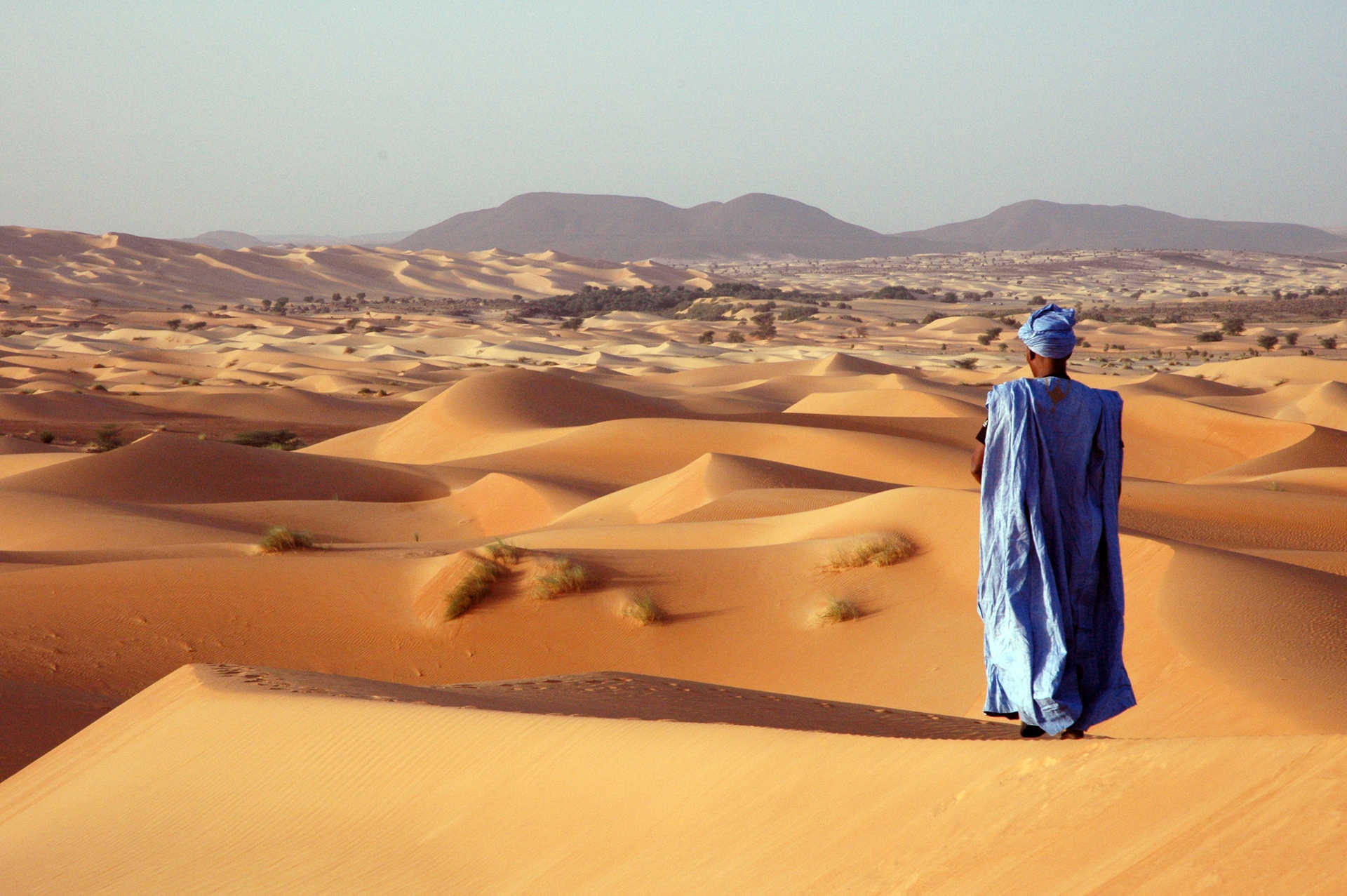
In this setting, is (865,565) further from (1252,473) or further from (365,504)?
(1252,473)

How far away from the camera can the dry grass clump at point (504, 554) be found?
10.9 meters

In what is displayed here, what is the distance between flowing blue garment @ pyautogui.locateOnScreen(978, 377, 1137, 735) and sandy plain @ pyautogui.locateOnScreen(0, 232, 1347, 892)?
37cm

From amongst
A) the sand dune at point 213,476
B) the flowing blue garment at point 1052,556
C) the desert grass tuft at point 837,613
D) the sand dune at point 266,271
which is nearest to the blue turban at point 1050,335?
the flowing blue garment at point 1052,556

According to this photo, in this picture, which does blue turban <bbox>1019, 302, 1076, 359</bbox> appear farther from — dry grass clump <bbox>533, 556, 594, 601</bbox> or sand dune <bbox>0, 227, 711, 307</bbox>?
sand dune <bbox>0, 227, 711, 307</bbox>

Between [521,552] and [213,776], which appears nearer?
[213,776]

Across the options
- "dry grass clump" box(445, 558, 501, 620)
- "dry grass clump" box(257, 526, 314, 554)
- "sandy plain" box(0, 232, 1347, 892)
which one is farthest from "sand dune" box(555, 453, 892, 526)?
"dry grass clump" box(445, 558, 501, 620)

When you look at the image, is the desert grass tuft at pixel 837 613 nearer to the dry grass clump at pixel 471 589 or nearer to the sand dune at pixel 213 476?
the dry grass clump at pixel 471 589

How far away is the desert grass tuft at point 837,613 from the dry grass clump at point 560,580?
2.10 meters

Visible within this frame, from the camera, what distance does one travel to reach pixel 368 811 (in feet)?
16.9

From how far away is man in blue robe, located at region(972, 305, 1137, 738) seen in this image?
429cm

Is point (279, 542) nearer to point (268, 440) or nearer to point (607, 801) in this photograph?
point (607, 801)

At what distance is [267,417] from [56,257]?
75.2 m

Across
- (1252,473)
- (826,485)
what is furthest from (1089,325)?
(826,485)

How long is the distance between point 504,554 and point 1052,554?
719 cm
